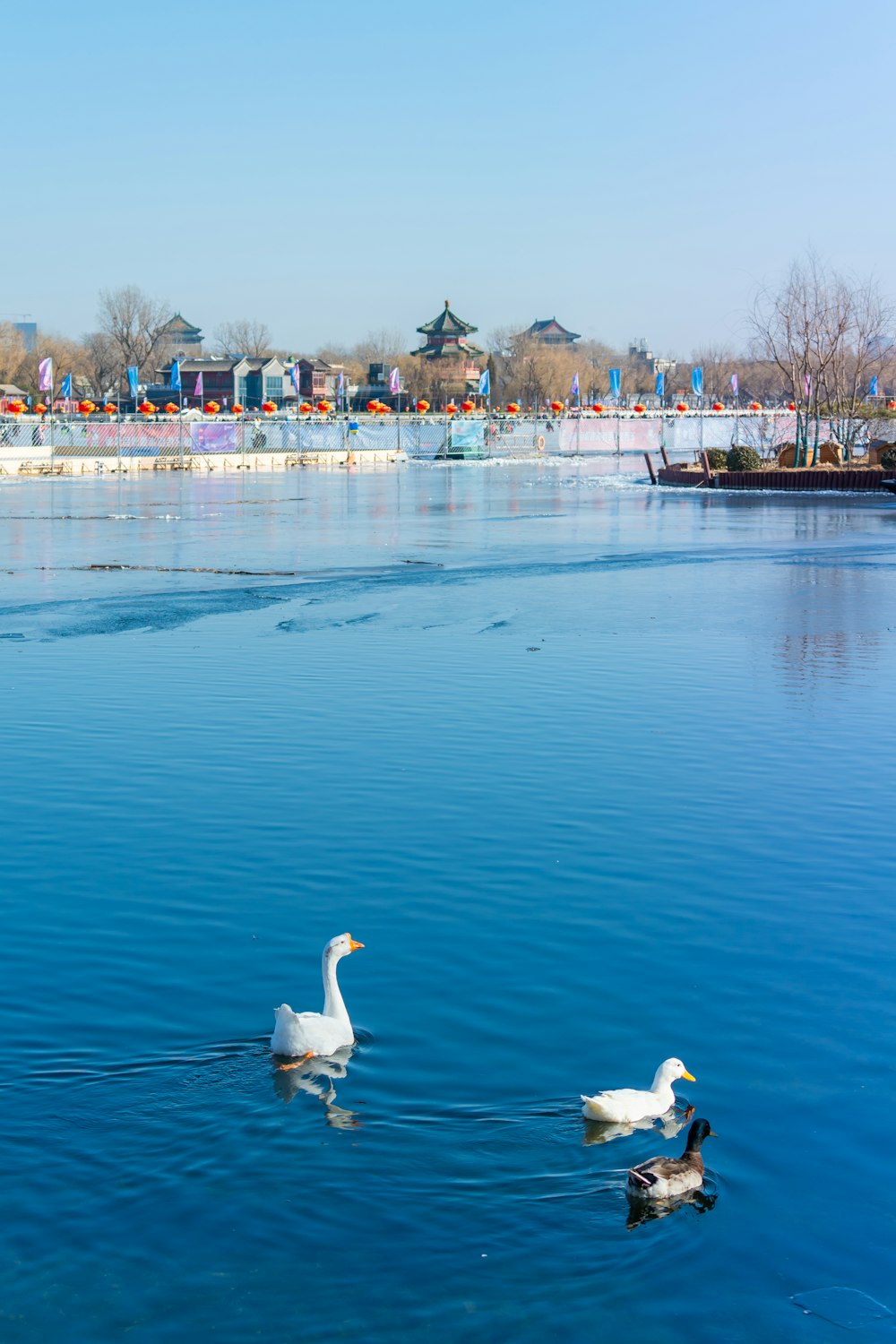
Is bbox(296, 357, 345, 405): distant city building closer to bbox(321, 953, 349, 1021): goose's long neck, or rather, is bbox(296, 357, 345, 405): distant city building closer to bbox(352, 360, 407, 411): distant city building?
bbox(352, 360, 407, 411): distant city building

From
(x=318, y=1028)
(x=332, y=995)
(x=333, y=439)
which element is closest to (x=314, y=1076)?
(x=318, y=1028)

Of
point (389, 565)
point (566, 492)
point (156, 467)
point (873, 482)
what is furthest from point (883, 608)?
point (156, 467)

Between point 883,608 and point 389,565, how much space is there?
10128mm

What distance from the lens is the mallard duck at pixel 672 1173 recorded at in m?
5.99

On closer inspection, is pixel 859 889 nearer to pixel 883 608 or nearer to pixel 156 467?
pixel 883 608

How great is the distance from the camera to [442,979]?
830 cm

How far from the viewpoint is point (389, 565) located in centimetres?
2938

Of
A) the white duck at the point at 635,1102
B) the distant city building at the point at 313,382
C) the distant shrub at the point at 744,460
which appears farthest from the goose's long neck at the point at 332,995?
the distant city building at the point at 313,382

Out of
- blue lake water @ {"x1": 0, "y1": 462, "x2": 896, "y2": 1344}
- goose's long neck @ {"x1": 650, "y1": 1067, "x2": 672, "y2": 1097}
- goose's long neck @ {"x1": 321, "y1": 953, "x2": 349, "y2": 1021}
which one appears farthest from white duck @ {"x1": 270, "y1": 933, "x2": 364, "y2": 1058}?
goose's long neck @ {"x1": 650, "y1": 1067, "x2": 672, "y2": 1097}

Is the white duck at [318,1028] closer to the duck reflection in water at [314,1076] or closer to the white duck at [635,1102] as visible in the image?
the duck reflection in water at [314,1076]

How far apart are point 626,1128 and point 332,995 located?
1622 millimetres

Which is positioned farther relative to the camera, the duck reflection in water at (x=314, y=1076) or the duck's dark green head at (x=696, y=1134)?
the duck reflection in water at (x=314, y=1076)

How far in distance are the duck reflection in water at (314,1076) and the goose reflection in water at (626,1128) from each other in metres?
1.06

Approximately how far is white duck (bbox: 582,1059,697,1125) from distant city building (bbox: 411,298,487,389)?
15352cm
